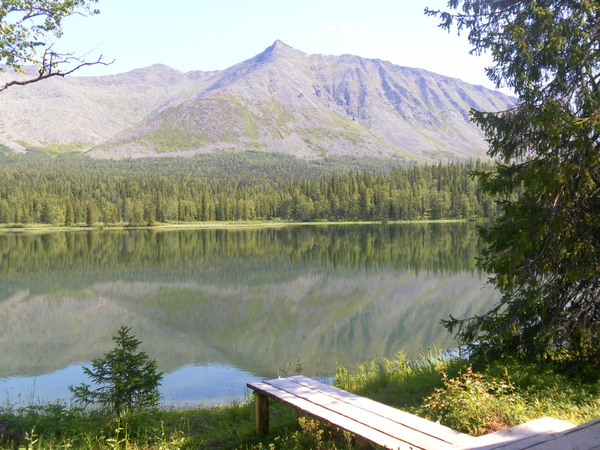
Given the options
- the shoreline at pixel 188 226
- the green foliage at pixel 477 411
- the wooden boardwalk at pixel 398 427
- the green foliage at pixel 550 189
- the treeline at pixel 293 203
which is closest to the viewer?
the wooden boardwalk at pixel 398 427

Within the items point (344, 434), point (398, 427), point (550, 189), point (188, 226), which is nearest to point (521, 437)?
point (398, 427)

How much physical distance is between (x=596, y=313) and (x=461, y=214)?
144 m

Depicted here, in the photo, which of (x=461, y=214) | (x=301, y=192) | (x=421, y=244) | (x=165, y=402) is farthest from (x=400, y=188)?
(x=165, y=402)

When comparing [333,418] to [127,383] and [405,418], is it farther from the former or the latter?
[127,383]

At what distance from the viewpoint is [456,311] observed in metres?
27.9

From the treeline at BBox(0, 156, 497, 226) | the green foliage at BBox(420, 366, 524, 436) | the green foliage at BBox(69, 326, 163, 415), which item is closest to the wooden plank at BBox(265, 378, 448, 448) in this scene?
the green foliage at BBox(420, 366, 524, 436)

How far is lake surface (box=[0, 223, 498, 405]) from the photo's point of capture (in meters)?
18.2

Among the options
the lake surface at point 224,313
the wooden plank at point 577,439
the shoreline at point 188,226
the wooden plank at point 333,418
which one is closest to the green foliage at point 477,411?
the wooden plank at point 333,418

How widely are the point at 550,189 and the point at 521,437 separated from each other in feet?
17.6

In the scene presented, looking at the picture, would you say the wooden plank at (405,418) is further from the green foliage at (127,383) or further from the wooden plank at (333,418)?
the green foliage at (127,383)

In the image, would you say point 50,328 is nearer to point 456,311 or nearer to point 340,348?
point 340,348

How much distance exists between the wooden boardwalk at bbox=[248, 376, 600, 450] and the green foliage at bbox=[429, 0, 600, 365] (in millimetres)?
3940

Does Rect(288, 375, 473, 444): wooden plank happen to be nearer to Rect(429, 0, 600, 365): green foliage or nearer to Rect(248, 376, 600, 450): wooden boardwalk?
Rect(248, 376, 600, 450): wooden boardwalk

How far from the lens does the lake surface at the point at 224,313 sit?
18234mm
